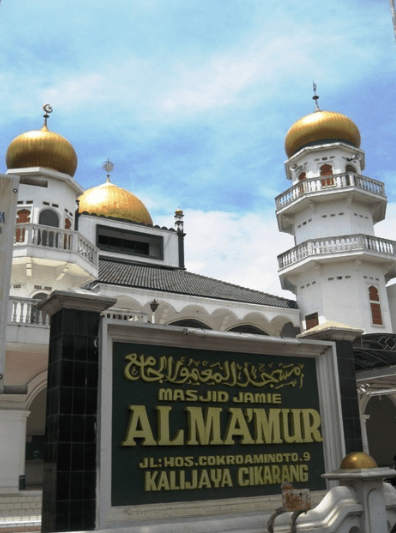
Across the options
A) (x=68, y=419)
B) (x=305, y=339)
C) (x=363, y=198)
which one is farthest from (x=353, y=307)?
(x=68, y=419)

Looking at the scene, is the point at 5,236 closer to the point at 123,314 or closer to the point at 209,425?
the point at 209,425

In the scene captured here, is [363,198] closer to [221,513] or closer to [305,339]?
[305,339]

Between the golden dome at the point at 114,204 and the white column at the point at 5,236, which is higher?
the golden dome at the point at 114,204

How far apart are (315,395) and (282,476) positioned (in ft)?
5.09

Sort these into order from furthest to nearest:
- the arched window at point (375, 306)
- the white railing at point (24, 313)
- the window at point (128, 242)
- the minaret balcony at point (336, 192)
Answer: the window at point (128, 242) → the minaret balcony at point (336, 192) → the arched window at point (375, 306) → the white railing at point (24, 313)

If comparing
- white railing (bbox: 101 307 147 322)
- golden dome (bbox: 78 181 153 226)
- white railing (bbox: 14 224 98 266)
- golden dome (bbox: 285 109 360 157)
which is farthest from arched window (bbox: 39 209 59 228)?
golden dome (bbox: 285 109 360 157)

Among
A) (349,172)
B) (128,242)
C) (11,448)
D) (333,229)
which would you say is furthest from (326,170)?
(11,448)

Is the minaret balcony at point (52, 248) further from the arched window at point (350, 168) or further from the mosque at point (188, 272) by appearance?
the arched window at point (350, 168)

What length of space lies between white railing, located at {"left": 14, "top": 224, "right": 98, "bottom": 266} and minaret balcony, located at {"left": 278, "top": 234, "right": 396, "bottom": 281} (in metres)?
11.9

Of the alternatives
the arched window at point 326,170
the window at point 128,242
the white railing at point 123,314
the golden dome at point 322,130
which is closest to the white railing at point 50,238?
the white railing at point 123,314

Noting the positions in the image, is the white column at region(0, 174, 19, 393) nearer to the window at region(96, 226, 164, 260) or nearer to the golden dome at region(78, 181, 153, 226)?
the window at region(96, 226, 164, 260)

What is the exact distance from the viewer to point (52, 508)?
269 inches

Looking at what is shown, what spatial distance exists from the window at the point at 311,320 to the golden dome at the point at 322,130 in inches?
413

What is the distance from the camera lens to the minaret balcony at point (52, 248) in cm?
2033
